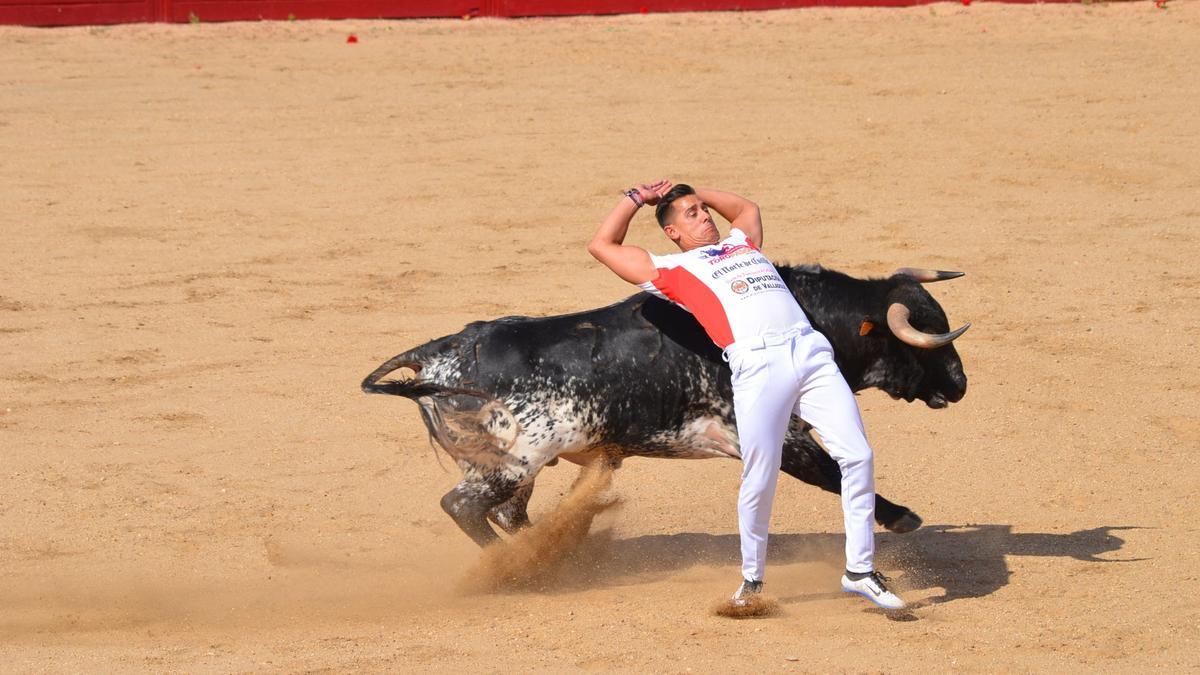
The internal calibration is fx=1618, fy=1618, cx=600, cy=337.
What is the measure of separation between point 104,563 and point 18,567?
0.33 metres

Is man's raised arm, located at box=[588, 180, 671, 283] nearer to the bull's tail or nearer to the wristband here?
the wristband

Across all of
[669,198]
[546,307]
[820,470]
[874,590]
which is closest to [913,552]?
[820,470]

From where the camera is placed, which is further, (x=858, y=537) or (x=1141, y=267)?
(x=1141, y=267)

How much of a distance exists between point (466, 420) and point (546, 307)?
150 inches

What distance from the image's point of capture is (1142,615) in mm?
5867

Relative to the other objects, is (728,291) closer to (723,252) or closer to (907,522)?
(723,252)

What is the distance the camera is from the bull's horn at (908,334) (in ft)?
20.2

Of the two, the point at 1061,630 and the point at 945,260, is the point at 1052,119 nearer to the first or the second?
the point at 945,260

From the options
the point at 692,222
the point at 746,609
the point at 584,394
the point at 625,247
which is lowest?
the point at 746,609

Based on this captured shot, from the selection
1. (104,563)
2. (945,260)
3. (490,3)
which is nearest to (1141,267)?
(945,260)

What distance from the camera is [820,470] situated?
20.6ft

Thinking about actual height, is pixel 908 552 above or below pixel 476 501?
below

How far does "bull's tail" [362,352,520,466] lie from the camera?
20.1 feet

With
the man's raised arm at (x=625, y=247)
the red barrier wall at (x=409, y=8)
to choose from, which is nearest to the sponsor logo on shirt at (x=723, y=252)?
the man's raised arm at (x=625, y=247)
